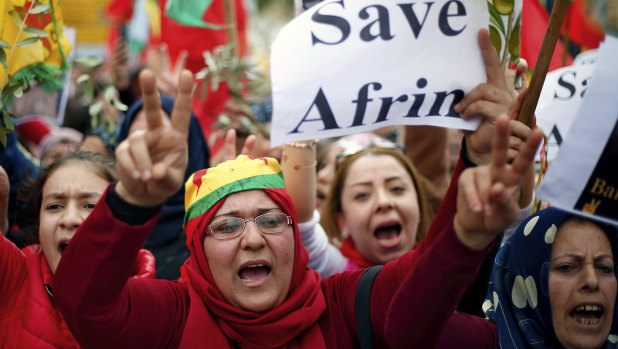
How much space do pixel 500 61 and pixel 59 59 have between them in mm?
1844

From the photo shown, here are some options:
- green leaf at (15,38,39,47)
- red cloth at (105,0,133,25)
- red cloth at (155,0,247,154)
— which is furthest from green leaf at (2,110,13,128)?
red cloth at (105,0,133,25)

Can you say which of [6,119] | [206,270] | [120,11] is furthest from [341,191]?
[120,11]

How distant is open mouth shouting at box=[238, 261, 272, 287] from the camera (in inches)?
92.4

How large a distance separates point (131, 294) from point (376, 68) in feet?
3.57

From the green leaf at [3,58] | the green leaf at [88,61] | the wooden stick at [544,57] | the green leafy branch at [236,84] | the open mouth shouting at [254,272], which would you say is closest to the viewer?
the wooden stick at [544,57]

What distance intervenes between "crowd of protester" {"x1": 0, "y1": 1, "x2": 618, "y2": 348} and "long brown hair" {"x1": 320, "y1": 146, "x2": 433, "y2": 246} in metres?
0.65

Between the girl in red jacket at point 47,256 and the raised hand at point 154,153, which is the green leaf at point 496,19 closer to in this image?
the raised hand at point 154,153

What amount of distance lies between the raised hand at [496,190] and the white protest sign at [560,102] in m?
1.42

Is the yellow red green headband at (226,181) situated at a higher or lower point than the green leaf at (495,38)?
lower

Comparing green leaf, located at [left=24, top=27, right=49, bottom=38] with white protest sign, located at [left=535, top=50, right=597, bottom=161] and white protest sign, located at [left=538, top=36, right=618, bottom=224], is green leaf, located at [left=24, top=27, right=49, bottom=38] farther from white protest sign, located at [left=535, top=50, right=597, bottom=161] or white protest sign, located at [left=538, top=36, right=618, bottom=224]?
white protest sign, located at [left=535, top=50, right=597, bottom=161]

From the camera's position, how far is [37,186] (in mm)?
2768

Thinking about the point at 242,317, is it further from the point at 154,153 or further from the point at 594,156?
the point at 594,156

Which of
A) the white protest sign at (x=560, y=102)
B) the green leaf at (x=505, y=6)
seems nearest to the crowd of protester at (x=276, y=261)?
the green leaf at (x=505, y=6)

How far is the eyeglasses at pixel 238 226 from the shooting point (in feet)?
7.76
